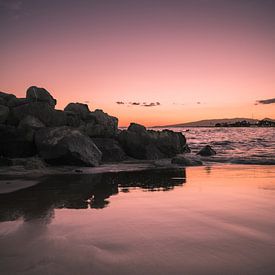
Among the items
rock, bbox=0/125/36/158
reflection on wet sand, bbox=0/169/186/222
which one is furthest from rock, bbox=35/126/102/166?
reflection on wet sand, bbox=0/169/186/222

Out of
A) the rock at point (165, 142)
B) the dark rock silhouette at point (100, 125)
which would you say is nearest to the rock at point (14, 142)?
the dark rock silhouette at point (100, 125)

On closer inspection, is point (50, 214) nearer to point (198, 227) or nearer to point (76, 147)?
point (198, 227)

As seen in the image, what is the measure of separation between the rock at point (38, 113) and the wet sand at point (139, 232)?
9.82m

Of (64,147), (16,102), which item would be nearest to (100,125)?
(16,102)

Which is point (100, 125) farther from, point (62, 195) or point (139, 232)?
point (139, 232)

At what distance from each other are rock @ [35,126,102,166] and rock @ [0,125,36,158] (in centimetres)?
52

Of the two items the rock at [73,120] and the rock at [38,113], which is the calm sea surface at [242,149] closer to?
the rock at [73,120]

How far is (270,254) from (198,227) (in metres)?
1.07

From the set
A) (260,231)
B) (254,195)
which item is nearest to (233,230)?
(260,231)

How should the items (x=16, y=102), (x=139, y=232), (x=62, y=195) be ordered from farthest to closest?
1. (x=16, y=102)
2. (x=62, y=195)
3. (x=139, y=232)

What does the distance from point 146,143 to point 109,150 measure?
8.28ft

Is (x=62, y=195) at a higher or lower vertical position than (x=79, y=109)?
lower

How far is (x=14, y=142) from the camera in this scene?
13.1 meters

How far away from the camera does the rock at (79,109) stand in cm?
1978
